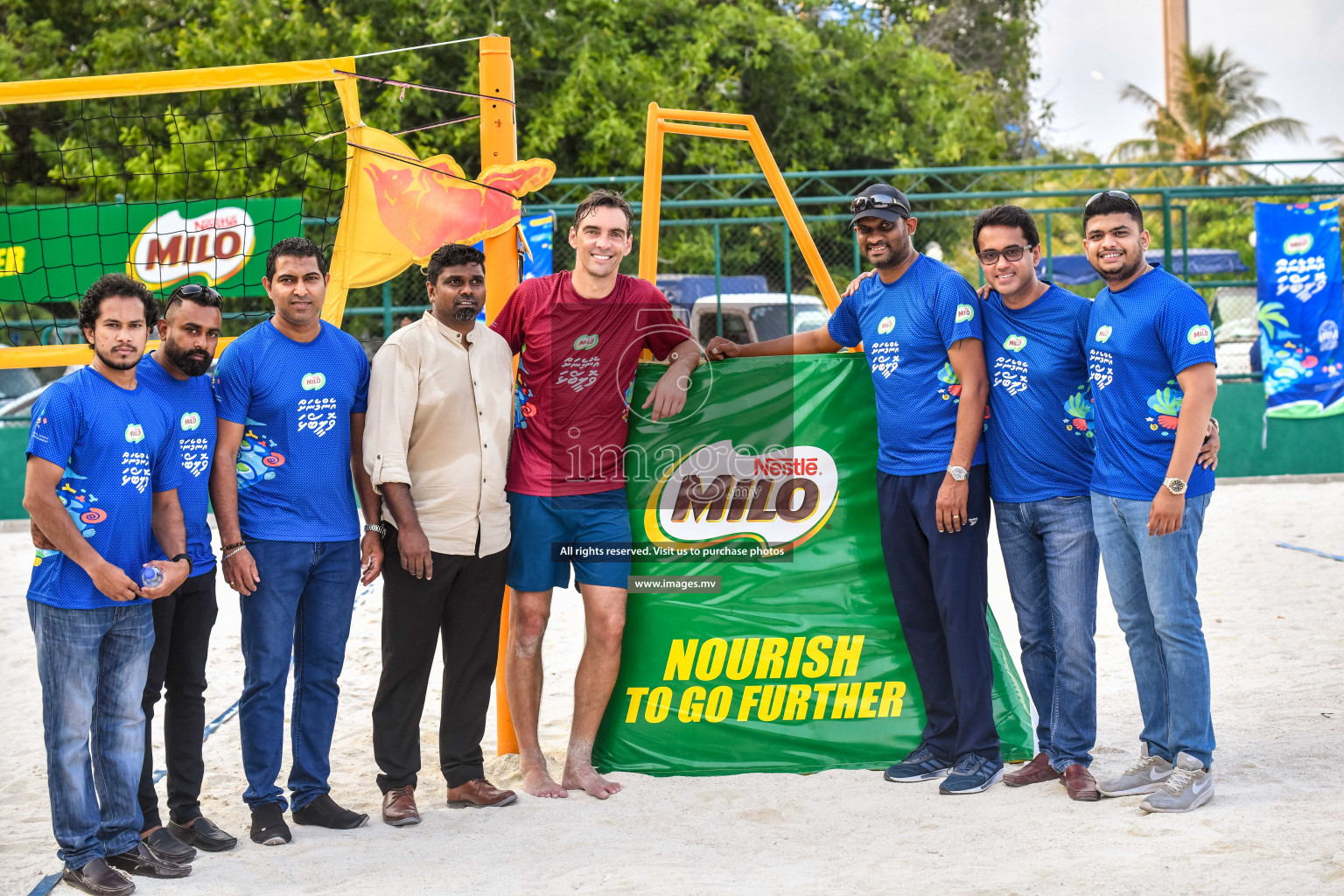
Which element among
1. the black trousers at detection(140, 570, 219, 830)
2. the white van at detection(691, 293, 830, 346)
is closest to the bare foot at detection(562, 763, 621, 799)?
the black trousers at detection(140, 570, 219, 830)

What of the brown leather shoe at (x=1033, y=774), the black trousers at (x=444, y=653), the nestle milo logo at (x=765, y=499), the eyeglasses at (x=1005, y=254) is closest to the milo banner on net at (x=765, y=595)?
the nestle milo logo at (x=765, y=499)

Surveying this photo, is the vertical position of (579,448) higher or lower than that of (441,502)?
higher

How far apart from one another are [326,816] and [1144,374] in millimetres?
2976

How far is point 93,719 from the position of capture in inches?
126

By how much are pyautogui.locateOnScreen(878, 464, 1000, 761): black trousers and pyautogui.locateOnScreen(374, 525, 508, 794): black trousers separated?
4.54 feet

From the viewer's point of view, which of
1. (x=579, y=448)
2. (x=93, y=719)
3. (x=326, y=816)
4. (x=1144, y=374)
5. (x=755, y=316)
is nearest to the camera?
(x=93, y=719)

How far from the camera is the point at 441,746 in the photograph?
3.89 meters

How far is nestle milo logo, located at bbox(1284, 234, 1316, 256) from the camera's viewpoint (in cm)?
1217

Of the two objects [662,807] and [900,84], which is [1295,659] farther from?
[900,84]

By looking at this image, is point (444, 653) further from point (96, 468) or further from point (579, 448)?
point (96, 468)

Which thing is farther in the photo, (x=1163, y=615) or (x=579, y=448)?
(x=579, y=448)

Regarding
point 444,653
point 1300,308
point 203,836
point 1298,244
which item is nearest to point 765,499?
point 444,653

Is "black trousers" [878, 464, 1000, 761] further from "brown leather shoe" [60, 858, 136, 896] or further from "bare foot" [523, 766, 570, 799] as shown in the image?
"brown leather shoe" [60, 858, 136, 896]

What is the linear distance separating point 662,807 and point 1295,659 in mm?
3421
